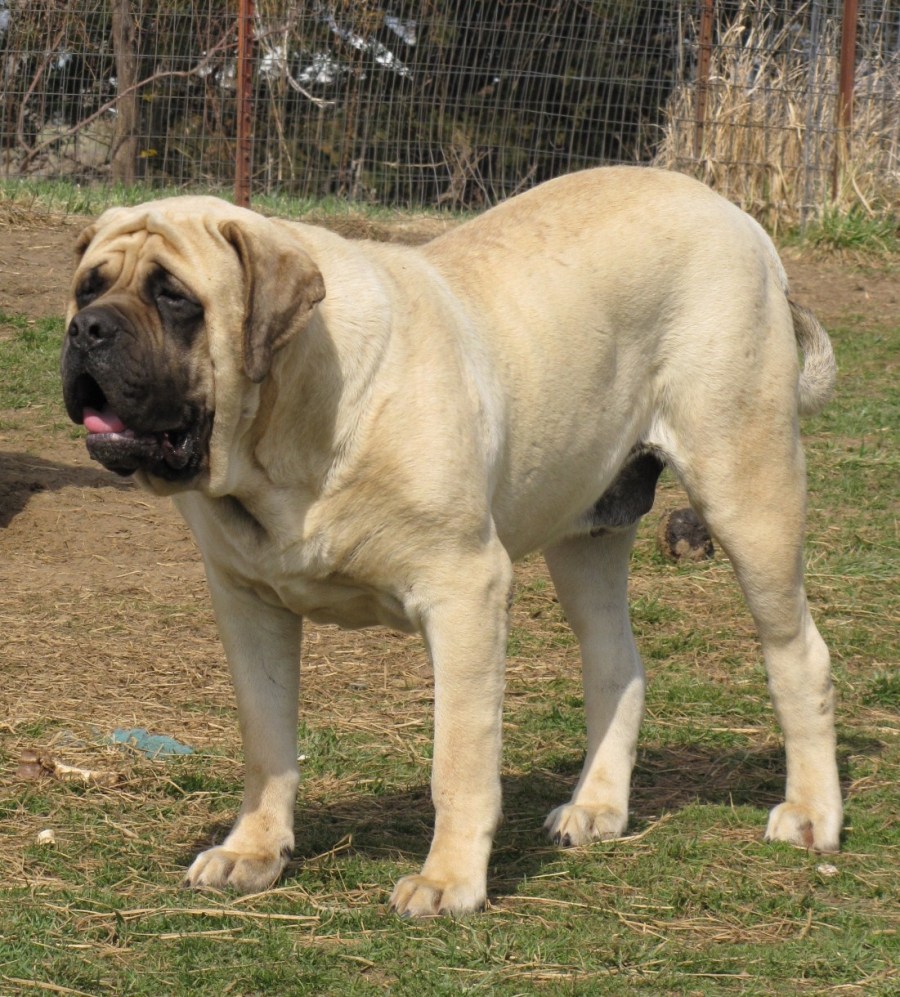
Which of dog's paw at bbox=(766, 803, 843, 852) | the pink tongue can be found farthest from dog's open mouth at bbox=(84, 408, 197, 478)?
dog's paw at bbox=(766, 803, 843, 852)

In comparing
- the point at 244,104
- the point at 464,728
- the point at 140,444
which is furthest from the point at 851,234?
the point at 140,444

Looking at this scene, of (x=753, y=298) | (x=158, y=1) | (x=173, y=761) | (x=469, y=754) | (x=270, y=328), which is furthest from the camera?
(x=158, y=1)

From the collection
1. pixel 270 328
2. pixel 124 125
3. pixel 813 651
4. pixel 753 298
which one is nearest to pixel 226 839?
pixel 270 328

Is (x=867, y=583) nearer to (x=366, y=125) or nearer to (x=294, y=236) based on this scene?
(x=294, y=236)

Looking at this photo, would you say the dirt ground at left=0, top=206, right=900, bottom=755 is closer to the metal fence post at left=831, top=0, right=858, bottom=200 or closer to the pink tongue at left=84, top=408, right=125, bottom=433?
the pink tongue at left=84, top=408, right=125, bottom=433

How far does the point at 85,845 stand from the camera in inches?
149

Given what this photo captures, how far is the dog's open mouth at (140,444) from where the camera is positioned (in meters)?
3.12

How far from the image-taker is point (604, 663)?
428 centimetres

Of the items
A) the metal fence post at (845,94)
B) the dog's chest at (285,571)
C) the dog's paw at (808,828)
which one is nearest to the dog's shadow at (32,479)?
the dog's chest at (285,571)

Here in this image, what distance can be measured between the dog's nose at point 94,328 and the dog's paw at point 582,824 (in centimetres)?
177

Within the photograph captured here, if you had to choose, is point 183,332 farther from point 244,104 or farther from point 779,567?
point 244,104

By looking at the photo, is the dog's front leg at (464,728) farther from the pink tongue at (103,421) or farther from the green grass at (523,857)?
the pink tongue at (103,421)

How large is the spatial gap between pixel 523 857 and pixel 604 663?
661 mm

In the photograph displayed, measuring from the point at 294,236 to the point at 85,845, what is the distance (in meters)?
1.55
